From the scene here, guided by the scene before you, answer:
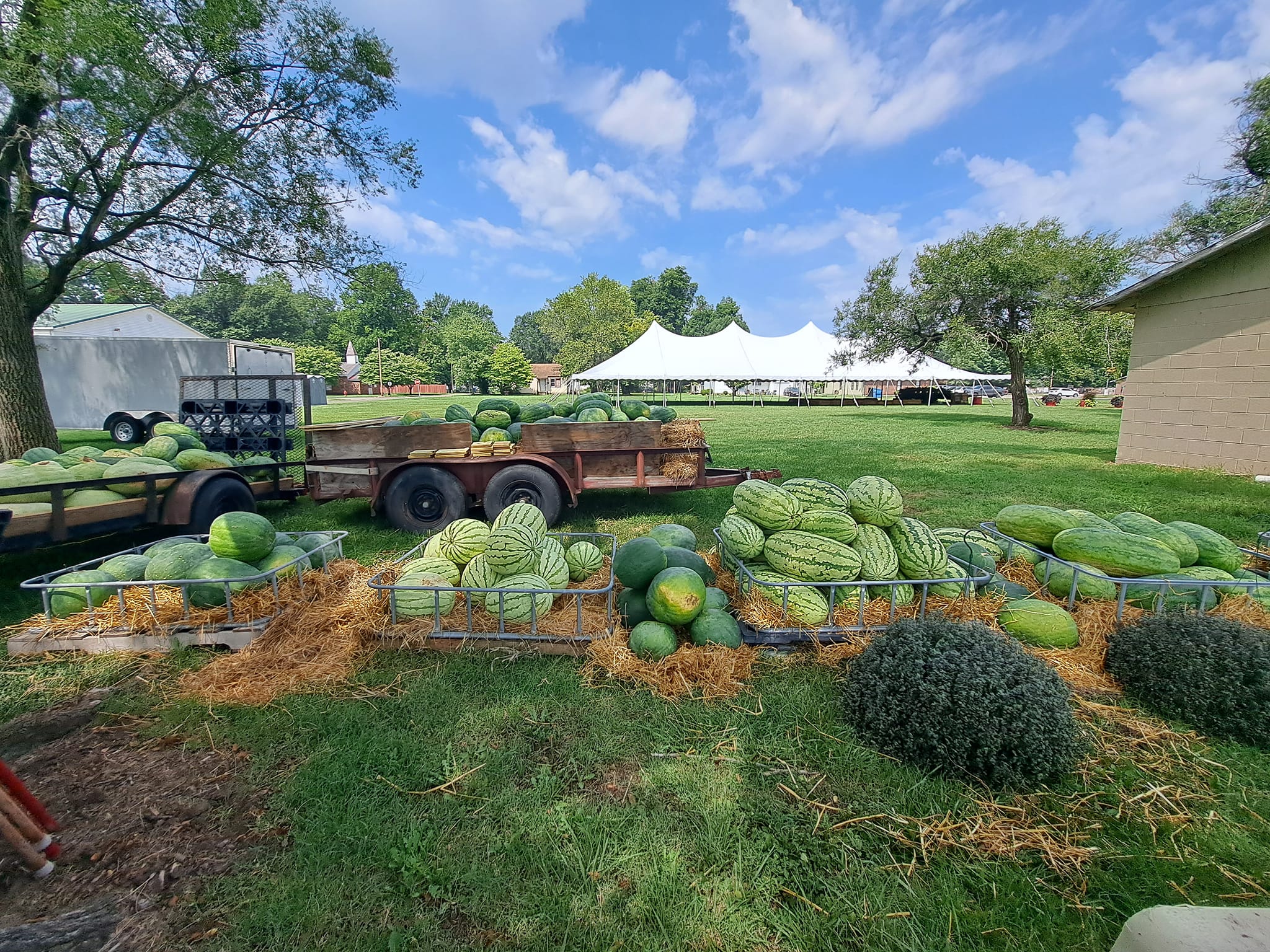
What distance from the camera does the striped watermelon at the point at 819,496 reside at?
398 centimetres

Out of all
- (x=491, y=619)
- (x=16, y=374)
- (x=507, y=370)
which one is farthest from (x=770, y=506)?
(x=507, y=370)

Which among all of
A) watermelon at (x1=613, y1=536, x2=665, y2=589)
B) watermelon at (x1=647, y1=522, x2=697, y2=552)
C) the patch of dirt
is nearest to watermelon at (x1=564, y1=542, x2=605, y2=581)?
watermelon at (x1=647, y1=522, x2=697, y2=552)

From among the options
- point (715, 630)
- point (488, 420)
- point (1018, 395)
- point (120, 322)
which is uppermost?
point (120, 322)

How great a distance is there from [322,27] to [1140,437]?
2090 centimetres

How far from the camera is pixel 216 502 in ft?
18.3

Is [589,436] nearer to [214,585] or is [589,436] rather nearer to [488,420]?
[488,420]

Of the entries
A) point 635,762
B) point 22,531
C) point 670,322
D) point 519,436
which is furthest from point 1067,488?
point 670,322

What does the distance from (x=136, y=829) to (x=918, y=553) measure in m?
4.42

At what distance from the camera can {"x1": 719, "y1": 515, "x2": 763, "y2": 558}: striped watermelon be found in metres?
3.85

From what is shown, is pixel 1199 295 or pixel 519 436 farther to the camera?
pixel 1199 295

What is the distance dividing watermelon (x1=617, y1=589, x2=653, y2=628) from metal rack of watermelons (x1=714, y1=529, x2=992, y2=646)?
658 millimetres

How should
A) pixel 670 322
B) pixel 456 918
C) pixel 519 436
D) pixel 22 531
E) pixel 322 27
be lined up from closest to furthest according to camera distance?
pixel 456 918 < pixel 22 531 < pixel 519 436 < pixel 322 27 < pixel 670 322

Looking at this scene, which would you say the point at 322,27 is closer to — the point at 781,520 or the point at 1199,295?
the point at 781,520

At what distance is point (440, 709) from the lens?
3.02 meters
